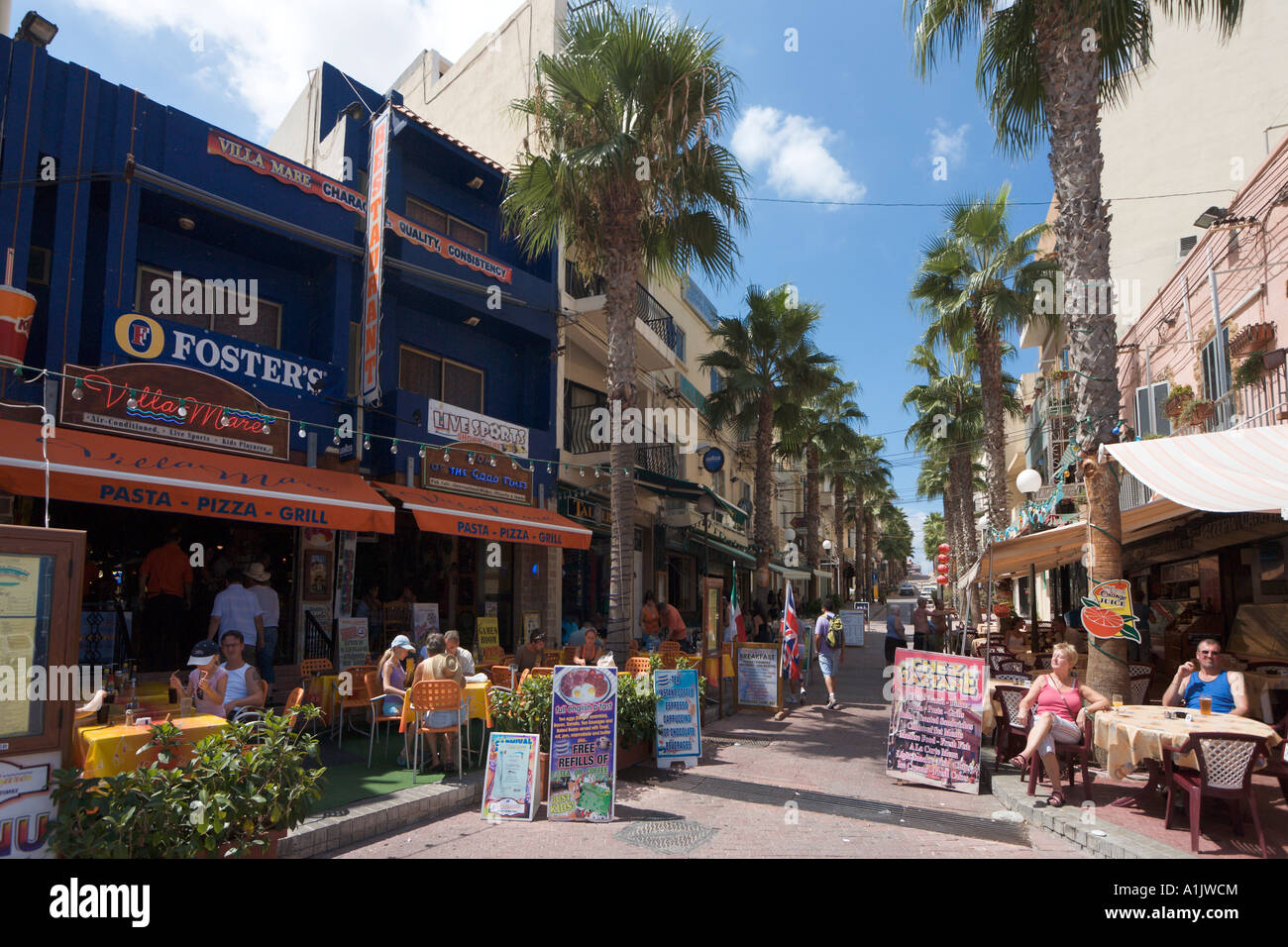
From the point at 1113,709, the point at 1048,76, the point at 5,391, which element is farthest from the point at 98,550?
the point at 1048,76

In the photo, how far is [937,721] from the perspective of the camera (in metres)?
7.95

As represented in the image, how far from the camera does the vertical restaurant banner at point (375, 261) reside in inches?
476

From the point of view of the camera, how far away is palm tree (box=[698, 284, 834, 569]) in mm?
21750

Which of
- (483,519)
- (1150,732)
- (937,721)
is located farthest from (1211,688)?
(483,519)

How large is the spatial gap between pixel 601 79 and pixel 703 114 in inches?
62.7

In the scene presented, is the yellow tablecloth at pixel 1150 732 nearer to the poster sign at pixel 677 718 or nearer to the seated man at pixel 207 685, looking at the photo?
the poster sign at pixel 677 718

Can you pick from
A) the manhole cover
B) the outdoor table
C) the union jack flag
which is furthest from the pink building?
the manhole cover

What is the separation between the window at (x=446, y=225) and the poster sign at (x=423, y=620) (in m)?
A: 6.87

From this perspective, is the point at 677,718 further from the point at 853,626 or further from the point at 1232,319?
the point at 853,626

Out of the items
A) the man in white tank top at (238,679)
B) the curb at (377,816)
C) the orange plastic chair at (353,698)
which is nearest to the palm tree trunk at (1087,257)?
the curb at (377,816)

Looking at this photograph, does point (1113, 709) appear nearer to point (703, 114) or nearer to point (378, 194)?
point (703, 114)

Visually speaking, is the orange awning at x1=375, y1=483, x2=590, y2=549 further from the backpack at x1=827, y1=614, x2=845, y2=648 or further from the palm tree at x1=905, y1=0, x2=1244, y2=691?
the palm tree at x1=905, y1=0, x2=1244, y2=691

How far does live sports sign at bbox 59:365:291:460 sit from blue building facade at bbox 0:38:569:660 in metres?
0.08

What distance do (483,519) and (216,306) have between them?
5.05 m
